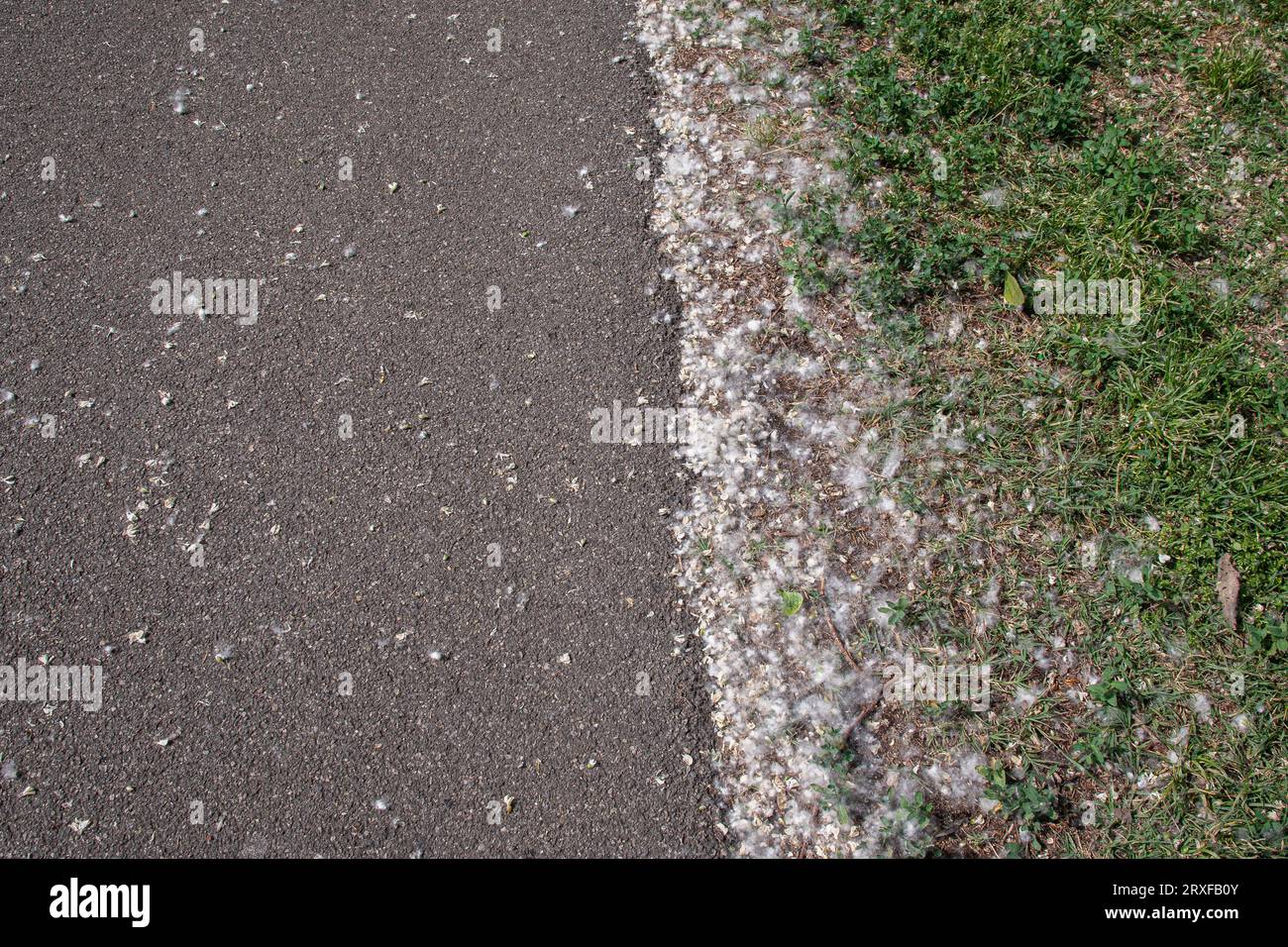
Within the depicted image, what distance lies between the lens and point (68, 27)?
5328mm

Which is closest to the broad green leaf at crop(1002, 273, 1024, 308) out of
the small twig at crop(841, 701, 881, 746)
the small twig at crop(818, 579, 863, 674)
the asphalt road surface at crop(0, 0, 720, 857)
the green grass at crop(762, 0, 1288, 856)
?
the green grass at crop(762, 0, 1288, 856)

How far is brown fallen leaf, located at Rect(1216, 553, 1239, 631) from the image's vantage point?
3.34 meters

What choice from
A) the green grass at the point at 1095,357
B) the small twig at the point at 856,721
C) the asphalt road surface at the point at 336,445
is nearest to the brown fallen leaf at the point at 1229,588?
the green grass at the point at 1095,357

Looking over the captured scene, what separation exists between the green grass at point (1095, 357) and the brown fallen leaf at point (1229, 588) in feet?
0.10

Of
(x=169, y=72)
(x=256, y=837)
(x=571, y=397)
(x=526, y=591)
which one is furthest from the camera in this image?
(x=169, y=72)

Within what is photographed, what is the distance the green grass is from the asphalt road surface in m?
1.09

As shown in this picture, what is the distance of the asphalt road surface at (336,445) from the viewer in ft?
10.1

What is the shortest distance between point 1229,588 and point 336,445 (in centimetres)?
350

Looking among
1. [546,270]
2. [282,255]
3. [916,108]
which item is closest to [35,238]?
[282,255]

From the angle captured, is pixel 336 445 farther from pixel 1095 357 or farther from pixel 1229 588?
pixel 1229 588

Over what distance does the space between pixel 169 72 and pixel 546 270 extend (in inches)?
102

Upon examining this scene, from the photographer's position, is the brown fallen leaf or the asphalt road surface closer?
the asphalt road surface

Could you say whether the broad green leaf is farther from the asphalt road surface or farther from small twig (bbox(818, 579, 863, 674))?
small twig (bbox(818, 579, 863, 674))
